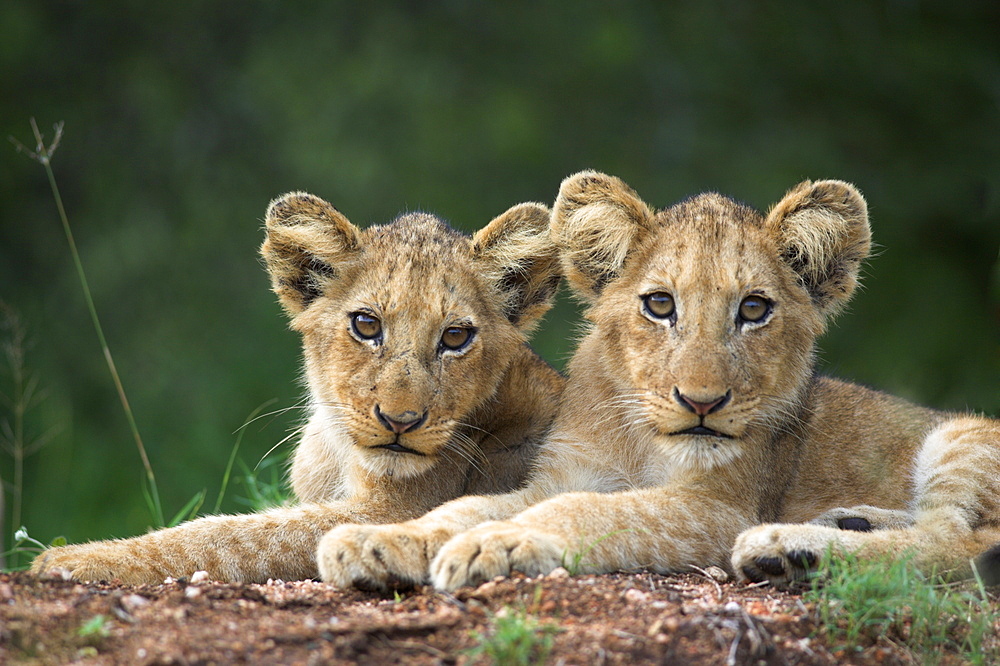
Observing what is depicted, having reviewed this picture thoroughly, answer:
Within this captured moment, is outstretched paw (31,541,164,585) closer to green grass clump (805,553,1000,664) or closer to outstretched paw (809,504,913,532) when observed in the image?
green grass clump (805,553,1000,664)

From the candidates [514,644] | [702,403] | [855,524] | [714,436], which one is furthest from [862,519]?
[514,644]

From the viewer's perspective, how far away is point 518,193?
11.9m

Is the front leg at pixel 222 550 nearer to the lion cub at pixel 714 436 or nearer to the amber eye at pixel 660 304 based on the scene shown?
the lion cub at pixel 714 436

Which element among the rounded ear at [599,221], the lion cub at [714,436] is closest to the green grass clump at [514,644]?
the lion cub at [714,436]

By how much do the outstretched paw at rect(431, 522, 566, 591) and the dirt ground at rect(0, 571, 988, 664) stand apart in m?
0.06

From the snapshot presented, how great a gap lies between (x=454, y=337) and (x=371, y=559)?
131cm

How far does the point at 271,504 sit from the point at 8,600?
121 inches

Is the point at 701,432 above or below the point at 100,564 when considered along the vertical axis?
above

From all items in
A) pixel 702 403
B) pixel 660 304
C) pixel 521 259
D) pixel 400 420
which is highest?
pixel 521 259

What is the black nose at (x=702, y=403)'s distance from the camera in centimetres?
484

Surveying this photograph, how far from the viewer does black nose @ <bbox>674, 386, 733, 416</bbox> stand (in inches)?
191

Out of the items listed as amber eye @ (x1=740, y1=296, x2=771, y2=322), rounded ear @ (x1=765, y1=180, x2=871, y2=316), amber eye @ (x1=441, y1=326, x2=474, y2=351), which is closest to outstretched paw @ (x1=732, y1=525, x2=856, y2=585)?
amber eye @ (x1=740, y1=296, x2=771, y2=322)

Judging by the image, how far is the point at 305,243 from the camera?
5.59m

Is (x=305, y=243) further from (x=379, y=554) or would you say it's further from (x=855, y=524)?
(x=855, y=524)
